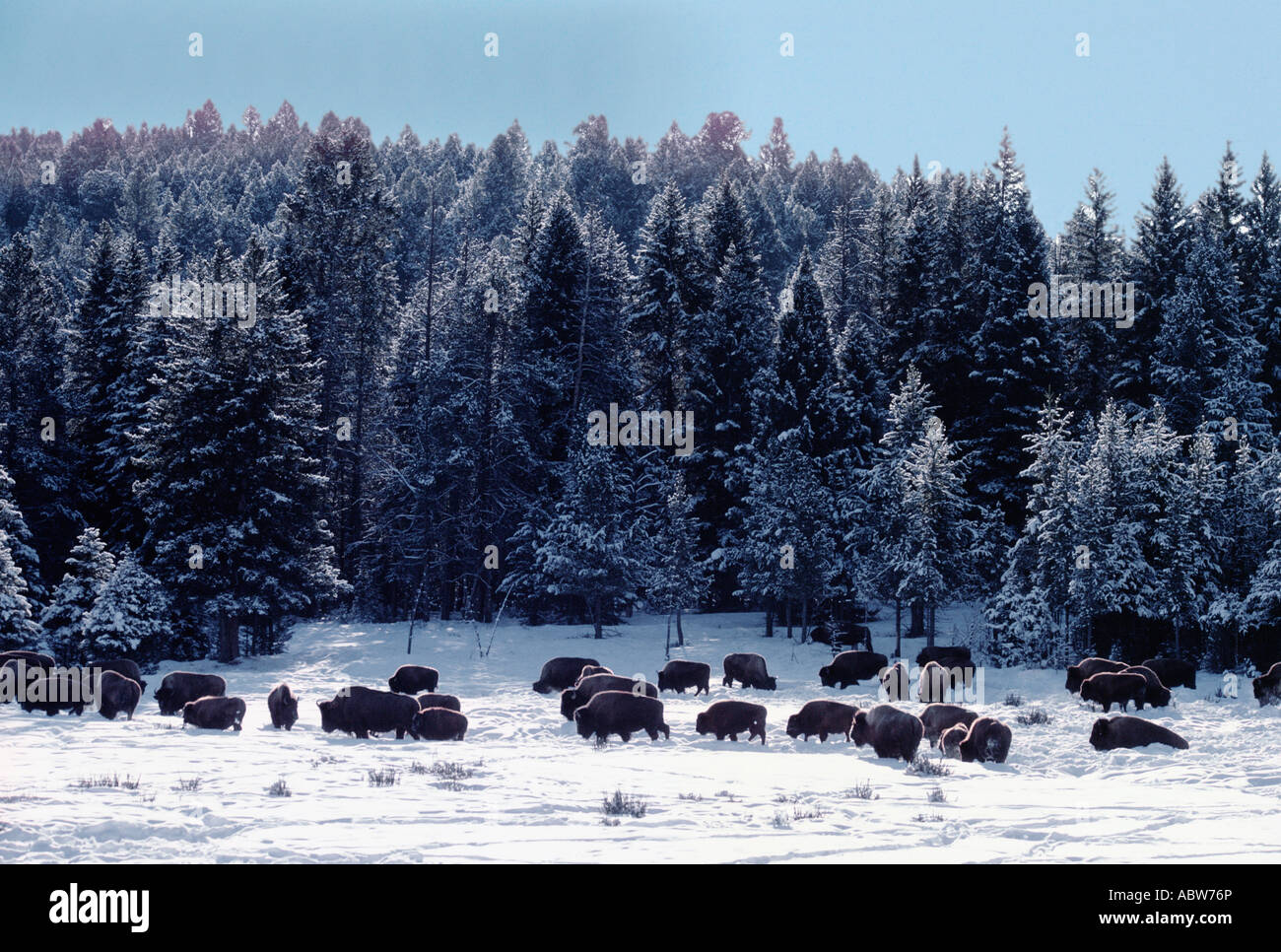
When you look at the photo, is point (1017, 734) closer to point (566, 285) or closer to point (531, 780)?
point (531, 780)

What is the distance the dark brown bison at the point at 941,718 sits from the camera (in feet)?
77.5

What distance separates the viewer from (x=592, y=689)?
2753 centimetres

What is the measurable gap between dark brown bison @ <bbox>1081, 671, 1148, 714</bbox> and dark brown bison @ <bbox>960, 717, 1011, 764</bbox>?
903cm

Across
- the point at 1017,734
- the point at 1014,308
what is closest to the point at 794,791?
the point at 1017,734

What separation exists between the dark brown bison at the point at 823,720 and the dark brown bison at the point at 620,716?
2.98m

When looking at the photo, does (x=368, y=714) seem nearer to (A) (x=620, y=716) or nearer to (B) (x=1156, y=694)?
(A) (x=620, y=716)

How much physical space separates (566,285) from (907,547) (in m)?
21.4

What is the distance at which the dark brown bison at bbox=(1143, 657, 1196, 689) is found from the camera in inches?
1320

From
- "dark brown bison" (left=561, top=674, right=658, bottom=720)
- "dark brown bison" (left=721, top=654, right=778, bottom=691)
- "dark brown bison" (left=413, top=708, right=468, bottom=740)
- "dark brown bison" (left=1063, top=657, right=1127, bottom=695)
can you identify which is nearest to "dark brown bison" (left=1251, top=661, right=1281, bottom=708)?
"dark brown bison" (left=1063, top=657, right=1127, bottom=695)

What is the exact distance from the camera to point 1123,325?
51719mm

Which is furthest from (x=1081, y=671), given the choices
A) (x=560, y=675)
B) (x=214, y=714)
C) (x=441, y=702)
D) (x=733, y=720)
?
(x=214, y=714)

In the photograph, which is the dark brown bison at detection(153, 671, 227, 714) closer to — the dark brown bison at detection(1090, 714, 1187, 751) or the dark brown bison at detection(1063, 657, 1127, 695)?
the dark brown bison at detection(1090, 714, 1187, 751)

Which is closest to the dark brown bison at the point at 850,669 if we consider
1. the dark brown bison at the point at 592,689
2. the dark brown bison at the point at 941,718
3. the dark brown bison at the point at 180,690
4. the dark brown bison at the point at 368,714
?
the dark brown bison at the point at 592,689
